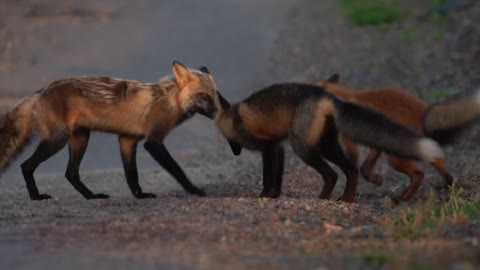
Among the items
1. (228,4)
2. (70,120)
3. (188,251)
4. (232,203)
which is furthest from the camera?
(228,4)

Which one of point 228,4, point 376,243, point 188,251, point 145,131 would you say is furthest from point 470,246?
point 228,4

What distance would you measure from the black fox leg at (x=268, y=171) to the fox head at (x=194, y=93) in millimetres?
919

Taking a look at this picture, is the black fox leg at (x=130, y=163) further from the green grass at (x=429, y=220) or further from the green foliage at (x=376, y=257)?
the green foliage at (x=376, y=257)

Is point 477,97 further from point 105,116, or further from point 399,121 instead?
point 105,116

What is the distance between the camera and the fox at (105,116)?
10102mm

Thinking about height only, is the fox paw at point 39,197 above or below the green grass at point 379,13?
below

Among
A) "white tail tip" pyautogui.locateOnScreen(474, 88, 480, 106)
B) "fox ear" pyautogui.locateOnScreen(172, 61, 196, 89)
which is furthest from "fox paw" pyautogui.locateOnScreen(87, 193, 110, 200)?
"white tail tip" pyautogui.locateOnScreen(474, 88, 480, 106)

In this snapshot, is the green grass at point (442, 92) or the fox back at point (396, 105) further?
the green grass at point (442, 92)

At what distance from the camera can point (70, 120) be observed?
10.2m

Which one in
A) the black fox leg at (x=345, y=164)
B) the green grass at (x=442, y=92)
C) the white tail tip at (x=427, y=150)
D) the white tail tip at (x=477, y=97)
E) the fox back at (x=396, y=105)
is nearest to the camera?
the white tail tip at (x=427, y=150)

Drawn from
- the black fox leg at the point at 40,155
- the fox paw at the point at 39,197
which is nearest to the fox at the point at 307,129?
the black fox leg at the point at 40,155

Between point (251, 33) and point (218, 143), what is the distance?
829cm

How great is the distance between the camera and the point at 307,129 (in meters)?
9.37

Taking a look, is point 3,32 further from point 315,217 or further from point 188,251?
point 188,251
